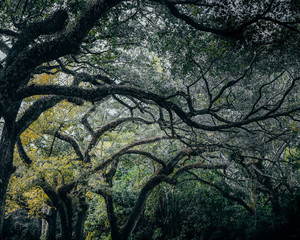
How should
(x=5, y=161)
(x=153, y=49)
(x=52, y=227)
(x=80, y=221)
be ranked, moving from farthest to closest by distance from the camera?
(x=52, y=227) → (x=80, y=221) → (x=153, y=49) → (x=5, y=161)

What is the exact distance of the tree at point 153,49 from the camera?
416 cm

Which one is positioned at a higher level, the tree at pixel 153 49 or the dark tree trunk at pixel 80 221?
the tree at pixel 153 49

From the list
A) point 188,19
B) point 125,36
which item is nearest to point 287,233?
point 188,19

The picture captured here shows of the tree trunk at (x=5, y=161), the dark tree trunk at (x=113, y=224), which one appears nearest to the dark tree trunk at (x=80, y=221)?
the dark tree trunk at (x=113, y=224)

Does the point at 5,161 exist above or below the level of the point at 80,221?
above

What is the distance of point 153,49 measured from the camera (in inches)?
255

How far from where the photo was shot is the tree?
4.16 metres

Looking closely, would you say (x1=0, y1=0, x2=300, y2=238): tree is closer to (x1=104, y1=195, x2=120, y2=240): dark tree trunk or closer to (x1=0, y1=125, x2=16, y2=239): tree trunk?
(x1=0, y1=125, x2=16, y2=239): tree trunk

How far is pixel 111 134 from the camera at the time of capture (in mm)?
9258

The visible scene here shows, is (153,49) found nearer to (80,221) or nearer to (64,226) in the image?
(64,226)

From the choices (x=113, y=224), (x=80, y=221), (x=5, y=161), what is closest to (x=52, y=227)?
(x=80, y=221)

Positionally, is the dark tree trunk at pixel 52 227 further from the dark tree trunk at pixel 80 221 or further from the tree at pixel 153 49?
the tree at pixel 153 49

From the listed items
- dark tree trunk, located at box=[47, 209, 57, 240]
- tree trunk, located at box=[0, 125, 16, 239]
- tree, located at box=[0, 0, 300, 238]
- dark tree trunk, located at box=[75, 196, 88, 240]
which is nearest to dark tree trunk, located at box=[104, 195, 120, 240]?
dark tree trunk, located at box=[75, 196, 88, 240]

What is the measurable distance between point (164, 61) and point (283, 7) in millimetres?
3365
